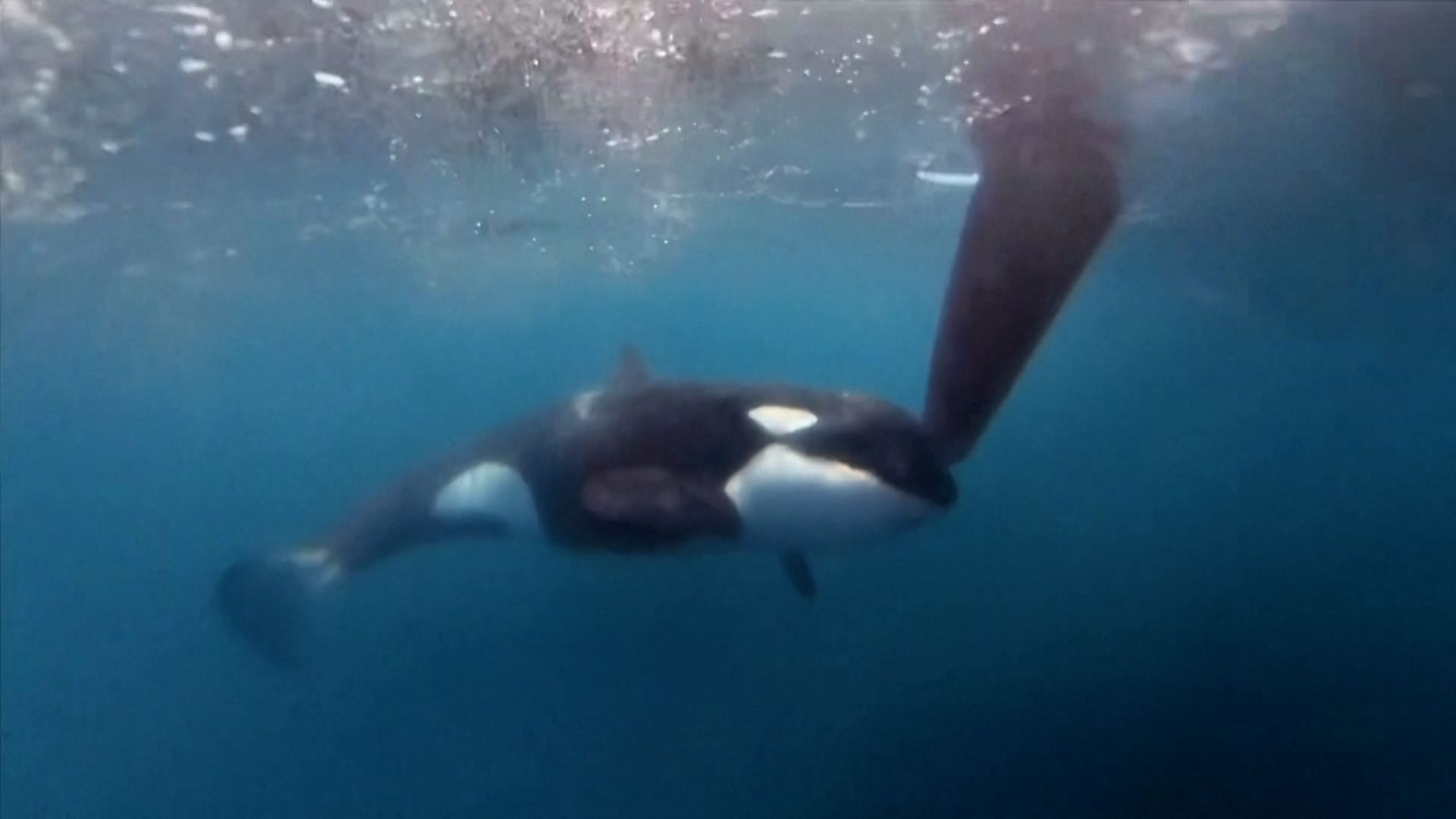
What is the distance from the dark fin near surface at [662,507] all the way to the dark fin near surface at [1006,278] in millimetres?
1668

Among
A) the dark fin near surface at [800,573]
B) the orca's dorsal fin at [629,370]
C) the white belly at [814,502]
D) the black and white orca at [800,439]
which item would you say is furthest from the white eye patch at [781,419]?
the dark fin near surface at [800,573]

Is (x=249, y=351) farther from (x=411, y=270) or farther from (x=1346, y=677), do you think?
(x=1346, y=677)

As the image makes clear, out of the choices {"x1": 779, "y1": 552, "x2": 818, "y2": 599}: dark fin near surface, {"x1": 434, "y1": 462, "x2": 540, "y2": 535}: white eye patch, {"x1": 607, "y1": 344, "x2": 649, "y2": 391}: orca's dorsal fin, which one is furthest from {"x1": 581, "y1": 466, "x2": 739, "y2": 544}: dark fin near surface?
{"x1": 779, "y1": 552, "x2": 818, "y2": 599}: dark fin near surface

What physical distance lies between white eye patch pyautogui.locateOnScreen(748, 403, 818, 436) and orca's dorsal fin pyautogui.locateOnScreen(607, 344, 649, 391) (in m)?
1.60

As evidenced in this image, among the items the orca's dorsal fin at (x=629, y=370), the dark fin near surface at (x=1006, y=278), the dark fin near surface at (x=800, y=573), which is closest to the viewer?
the dark fin near surface at (x=1006, y=278)

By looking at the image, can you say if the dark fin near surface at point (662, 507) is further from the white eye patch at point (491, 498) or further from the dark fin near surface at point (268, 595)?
the dark fin near surface at point (268, 595)

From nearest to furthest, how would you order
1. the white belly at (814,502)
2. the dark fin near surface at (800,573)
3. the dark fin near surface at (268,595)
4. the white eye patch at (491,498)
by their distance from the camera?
the white belly at (814,502)
the white eye patch at (491,498)
the dark fin near surface at (800,573)
the dark fin near surface at (268,595)

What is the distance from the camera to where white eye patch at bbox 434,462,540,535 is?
384 inches

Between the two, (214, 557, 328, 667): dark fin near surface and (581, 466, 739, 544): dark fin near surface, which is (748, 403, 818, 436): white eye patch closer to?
(581, 466, 739, 544): dark fin near surface

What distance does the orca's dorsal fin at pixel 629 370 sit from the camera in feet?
31.6

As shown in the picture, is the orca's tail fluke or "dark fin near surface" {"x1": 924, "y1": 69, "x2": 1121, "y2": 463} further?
the orca's tail fluke

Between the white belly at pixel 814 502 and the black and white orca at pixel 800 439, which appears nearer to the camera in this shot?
the black and white orca at pixel 800 439

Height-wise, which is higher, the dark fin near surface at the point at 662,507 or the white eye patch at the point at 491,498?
the dark fin near surface at the point at 662,507

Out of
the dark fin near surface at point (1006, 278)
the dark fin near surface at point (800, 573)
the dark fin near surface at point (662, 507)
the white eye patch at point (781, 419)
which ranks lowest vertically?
the dark fin near surface at point (800, 573)
